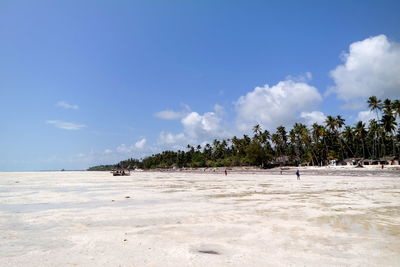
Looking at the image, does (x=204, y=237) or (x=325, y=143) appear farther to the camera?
(x=325, y=143)

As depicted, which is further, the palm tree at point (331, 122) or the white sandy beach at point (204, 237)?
the palm tree at point (331, 122)

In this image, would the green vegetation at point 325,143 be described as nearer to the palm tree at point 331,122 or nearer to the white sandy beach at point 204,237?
the palm tree at point 331,122

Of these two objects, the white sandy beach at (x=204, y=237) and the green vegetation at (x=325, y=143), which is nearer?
the white sandy beach at (x=204, y=237)

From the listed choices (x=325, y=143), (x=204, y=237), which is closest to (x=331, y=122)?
(x=325, y=143)

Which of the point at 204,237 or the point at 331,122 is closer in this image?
the point at 204,237

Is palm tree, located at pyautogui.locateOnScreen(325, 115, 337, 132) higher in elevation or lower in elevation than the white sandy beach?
higher

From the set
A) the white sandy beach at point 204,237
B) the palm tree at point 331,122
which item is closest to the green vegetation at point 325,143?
the palm tree at point 331,122

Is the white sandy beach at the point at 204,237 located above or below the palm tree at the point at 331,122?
below

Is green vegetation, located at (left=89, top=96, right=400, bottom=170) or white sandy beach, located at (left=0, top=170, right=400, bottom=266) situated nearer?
white sandy beach, located at (left=0, top=170, right=400, bottom=266)

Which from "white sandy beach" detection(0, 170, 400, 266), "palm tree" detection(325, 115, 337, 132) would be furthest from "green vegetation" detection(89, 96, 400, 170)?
"white sandy beach" detection(0, 170, 400, 266)

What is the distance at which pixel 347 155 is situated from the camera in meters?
100

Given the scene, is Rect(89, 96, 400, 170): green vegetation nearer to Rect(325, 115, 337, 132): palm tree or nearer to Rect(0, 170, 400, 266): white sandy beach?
Rect(325, 115, 337, 132): palm tree

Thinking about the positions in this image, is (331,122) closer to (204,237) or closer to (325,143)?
(325,143)

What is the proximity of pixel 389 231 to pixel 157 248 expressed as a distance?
8.11 metres
